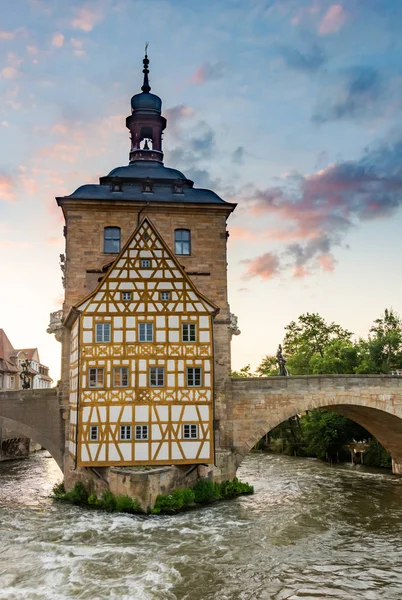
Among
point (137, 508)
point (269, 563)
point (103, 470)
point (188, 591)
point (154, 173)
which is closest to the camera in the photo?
point (188, 591)

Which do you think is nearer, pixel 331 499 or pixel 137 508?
pixel 137 508

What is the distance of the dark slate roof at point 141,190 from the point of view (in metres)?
26.3

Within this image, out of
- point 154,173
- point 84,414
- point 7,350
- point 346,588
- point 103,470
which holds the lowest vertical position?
point 346,588

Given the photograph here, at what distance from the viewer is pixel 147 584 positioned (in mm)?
13281

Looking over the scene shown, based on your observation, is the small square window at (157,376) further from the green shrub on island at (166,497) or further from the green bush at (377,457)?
the green bush at (377,457)

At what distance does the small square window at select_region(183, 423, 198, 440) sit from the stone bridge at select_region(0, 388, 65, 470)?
6315 millimetres

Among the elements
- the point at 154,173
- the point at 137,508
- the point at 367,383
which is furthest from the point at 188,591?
the point at 154,173

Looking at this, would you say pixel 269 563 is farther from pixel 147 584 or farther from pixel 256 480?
pixel 256 480

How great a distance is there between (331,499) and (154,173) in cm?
1640

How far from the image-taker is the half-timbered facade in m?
21.1

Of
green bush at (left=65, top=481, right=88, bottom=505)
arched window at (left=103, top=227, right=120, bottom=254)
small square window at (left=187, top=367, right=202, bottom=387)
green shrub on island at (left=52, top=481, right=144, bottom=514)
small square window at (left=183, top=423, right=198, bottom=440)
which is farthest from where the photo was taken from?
arched window at (left=103, top=227, right=120, bottom=254)

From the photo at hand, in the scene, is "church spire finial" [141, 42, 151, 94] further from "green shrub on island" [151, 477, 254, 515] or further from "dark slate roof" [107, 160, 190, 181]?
"green shrub on island" [151, 477, 254, 515]

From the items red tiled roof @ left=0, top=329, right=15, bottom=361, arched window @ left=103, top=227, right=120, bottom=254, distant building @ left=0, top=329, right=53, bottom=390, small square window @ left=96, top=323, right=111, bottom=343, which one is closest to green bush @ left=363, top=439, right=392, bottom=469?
arched window @ left=103, top=227, right=120, bottom=254

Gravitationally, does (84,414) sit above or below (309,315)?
below
